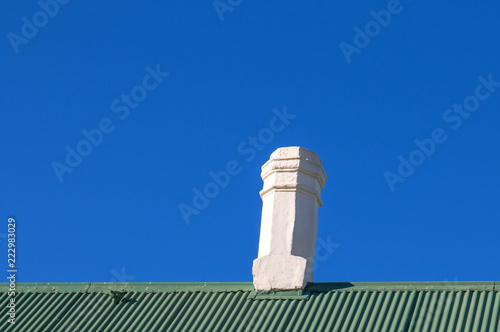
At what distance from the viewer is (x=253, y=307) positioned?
1367 cm

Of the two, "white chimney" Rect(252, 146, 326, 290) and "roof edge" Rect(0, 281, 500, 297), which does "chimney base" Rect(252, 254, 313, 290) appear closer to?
"white chimney" Rect(252, 146, 326, 290)

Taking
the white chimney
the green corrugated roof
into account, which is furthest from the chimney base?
the green corrugated roof

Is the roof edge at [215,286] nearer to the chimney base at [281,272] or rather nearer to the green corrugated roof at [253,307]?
the green corrugated roof at [253,307]

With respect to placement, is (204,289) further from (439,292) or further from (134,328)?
(439,292)

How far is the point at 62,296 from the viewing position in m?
15.1

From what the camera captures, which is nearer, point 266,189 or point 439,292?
point 439,292

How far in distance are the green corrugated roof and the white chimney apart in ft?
0.94

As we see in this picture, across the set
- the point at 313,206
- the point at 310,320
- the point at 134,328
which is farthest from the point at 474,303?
the point at 134,328

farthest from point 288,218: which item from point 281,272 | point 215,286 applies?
point 215,286

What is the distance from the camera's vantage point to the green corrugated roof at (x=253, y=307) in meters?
12.6

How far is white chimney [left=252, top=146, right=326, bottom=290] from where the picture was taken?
14086mm

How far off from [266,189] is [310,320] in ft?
9.04

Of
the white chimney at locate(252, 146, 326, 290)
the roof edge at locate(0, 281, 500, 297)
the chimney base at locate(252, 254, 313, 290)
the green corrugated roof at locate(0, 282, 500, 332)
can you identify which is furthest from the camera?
the white chimney at locate(252, 146, 326, 290)

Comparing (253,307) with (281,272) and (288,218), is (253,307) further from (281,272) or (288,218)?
(288,218)
